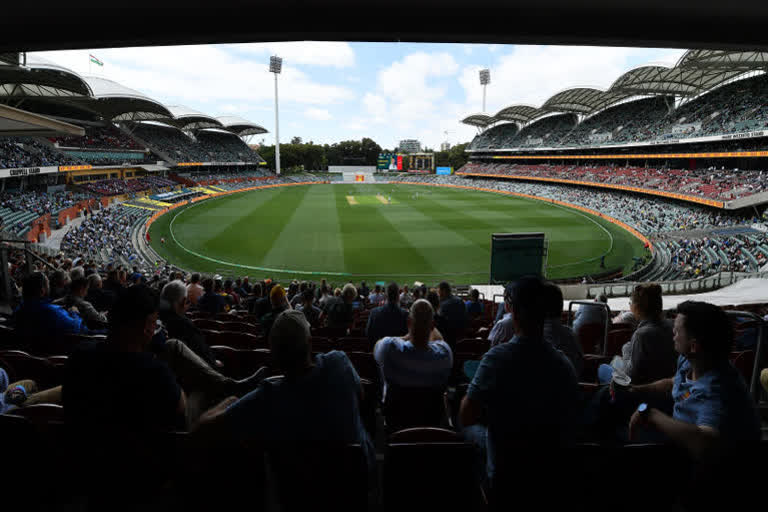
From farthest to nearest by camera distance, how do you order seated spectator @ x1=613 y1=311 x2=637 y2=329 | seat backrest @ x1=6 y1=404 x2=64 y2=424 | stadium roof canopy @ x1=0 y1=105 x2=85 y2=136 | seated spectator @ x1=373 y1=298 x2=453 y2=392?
seated spectator @ x1=613 y1=311 x2=637 y2=329 < stadium roof canopy @ x1=0 y1=105 x2=85 y2=136 < seated spectator @ x1=373 y1=298 x2=453 y2=392 < seat backrest @ x1=6 y1=404 x2=64 y2=424

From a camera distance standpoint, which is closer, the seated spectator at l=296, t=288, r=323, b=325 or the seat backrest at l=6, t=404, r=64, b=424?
the seat backrest at l=6, t=404, r=64, b=424

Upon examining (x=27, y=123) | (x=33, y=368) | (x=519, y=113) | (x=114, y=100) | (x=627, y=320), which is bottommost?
(x=627, y=320)

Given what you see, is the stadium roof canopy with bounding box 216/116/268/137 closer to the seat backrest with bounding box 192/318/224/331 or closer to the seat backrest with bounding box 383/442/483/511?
the seat backrest with bounding box 192/318/224/331

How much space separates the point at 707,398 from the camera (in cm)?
227

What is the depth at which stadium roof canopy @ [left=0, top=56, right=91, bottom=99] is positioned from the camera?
32969mm

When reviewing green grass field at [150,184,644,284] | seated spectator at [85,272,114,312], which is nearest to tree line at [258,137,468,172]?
green grass field at [150,184,644,284]

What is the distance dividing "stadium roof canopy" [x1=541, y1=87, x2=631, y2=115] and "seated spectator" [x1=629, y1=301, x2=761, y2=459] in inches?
2596

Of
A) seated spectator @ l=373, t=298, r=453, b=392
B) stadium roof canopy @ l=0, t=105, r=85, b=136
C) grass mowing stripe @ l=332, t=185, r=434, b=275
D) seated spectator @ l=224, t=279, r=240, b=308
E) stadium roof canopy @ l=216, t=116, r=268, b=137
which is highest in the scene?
stadium roof canopy @ l=216, t=116, r=268, b=137

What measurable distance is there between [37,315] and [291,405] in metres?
4.15

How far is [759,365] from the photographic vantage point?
3.91 meters

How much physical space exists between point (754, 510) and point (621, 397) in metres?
0.81

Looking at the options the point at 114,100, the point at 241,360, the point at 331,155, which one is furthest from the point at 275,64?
the point at 241,360

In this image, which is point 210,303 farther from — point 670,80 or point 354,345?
point 670,80

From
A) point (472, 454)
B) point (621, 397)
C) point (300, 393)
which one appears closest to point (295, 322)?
point (300, 393)
